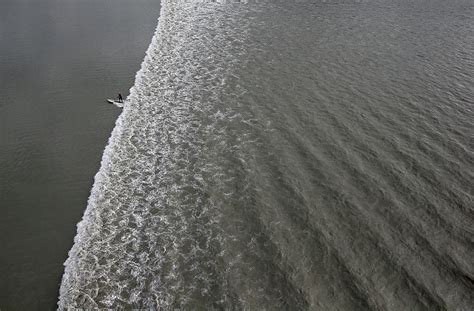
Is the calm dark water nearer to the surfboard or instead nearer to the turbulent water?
the surfboard

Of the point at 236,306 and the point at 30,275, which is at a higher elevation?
the point at 236,306

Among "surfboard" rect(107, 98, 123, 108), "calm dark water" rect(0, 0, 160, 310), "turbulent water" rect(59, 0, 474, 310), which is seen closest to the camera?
"turbulent water" rect(59, 0, 474, 310)

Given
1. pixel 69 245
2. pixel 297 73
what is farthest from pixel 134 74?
pixel 69 245

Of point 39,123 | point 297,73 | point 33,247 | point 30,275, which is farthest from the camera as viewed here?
point 297,73

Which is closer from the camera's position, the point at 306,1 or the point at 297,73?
the point at 297,73

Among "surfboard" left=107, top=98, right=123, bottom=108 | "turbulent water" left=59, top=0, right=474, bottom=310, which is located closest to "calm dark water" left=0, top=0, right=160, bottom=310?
"surfboard" left=107, top=98, right=123, bottom=108

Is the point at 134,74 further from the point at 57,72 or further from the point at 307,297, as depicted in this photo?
the point at 307,297

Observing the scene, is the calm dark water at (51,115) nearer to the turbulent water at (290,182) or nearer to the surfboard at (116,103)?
the surfboard at (116,103)
